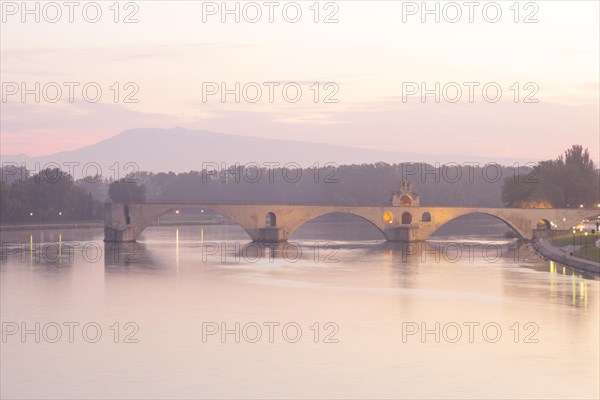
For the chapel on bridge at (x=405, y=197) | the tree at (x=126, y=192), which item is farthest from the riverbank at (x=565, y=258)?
the tree at (x=126, y=192)

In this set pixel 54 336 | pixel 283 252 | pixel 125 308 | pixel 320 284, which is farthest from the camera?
pixel 283 252

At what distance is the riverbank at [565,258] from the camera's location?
62375 mm

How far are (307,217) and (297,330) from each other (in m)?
62.7

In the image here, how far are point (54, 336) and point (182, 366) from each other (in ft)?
24.0

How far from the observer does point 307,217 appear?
10031cm

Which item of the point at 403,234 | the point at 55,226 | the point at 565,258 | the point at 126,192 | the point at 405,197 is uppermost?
the point at 126,192

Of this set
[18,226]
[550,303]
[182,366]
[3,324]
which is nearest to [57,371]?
[182,366]

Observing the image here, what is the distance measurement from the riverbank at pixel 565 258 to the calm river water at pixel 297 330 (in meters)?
1.31

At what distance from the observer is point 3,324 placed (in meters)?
38.8

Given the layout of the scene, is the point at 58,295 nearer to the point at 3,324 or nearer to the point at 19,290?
the point at 19,290

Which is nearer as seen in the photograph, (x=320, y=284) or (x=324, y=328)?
(x=324, y=328)

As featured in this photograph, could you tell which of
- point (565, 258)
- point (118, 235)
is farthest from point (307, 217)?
point (565, 258)

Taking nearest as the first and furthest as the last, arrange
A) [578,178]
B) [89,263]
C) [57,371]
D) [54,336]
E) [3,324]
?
1. [57,371]
2. [54,336]
3. [3,324]
4. [89,263]
5. [578,178]

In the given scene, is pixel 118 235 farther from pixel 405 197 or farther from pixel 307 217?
pixel 405 197
